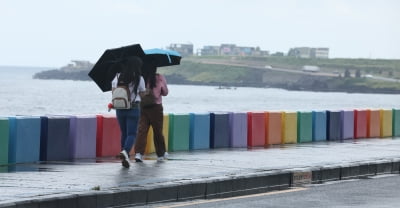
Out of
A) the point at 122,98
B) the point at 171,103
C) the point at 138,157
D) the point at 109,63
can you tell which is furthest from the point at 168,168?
the point at 171,103

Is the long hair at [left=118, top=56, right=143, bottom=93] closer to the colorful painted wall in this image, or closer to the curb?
the colorful painted wall

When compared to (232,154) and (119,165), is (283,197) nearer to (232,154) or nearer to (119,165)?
(119,165)

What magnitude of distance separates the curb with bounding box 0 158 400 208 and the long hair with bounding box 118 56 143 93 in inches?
91.7

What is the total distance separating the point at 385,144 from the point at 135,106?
8.55m

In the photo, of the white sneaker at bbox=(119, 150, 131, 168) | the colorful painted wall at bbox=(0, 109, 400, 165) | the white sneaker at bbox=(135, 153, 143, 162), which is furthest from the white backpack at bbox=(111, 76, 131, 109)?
the colorful painted wall at bbox=(0, 109, 400, 165)

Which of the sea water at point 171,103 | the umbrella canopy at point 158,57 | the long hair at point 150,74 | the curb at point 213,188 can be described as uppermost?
the umbrella canopy at point 158,57

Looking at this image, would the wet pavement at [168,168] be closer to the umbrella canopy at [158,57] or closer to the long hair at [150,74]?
the long hair at [150,74]

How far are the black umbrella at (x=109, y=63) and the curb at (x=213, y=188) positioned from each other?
2868mm

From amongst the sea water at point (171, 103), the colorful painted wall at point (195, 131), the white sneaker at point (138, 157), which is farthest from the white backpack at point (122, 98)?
the sea water at point (171, 103)

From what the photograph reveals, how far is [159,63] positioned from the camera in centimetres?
1739

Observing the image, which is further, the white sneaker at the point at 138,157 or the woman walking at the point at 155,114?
the woman walking at the point at 155,114

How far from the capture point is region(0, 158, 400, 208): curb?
39.0 ft

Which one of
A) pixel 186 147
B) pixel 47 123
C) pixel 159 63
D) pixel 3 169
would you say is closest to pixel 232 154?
pixel 186 147

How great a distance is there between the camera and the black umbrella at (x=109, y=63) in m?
16.5
